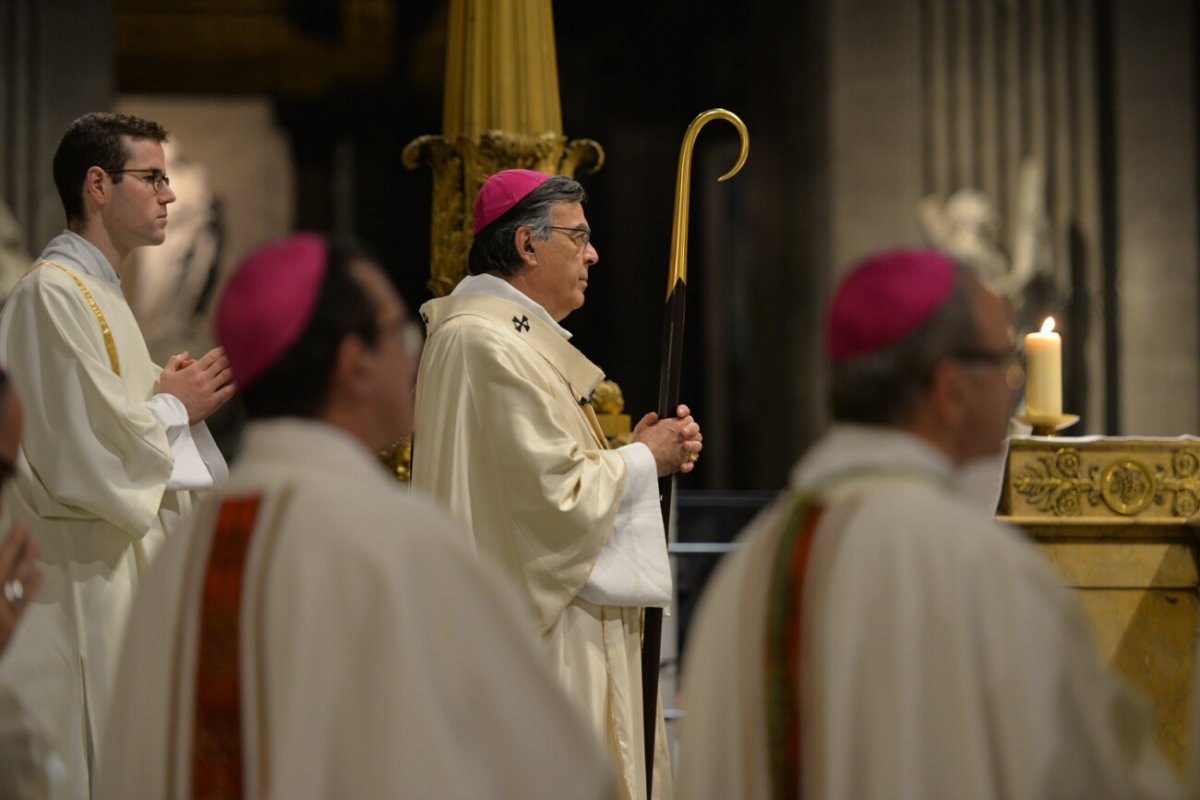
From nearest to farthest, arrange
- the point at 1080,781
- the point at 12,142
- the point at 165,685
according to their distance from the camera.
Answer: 1. the point at 1080,781
2. the point at 165,685
3. the point at 12,142

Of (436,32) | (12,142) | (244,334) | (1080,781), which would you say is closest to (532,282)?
(244,334)

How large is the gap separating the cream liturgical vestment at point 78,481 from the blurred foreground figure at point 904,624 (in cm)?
208

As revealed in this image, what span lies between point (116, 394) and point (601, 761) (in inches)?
89.8

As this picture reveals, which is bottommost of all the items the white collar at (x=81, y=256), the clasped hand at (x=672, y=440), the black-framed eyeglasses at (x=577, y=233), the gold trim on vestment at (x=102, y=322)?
the clasped hand at (x=672, y=440)

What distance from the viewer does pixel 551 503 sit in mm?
4137

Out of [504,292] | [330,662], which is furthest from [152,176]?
[330,662]

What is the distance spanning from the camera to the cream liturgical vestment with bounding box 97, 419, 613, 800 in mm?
2150

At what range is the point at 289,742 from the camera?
7.08 ft

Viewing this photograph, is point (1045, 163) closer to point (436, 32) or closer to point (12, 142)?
point (12, 142)

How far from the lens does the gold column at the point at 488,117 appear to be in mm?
4980

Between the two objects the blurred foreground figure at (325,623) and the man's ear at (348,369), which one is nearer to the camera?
the blurred foreground figure at (325,623)

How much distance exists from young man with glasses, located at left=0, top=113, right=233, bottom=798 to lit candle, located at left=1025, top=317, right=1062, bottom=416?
1886 millimetres

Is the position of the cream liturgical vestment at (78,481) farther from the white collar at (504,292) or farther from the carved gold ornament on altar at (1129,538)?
the carved gold ornament on altar at (1129,538)

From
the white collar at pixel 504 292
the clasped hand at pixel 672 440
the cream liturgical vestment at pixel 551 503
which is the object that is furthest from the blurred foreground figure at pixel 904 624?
the white collar at pixel 504 292
